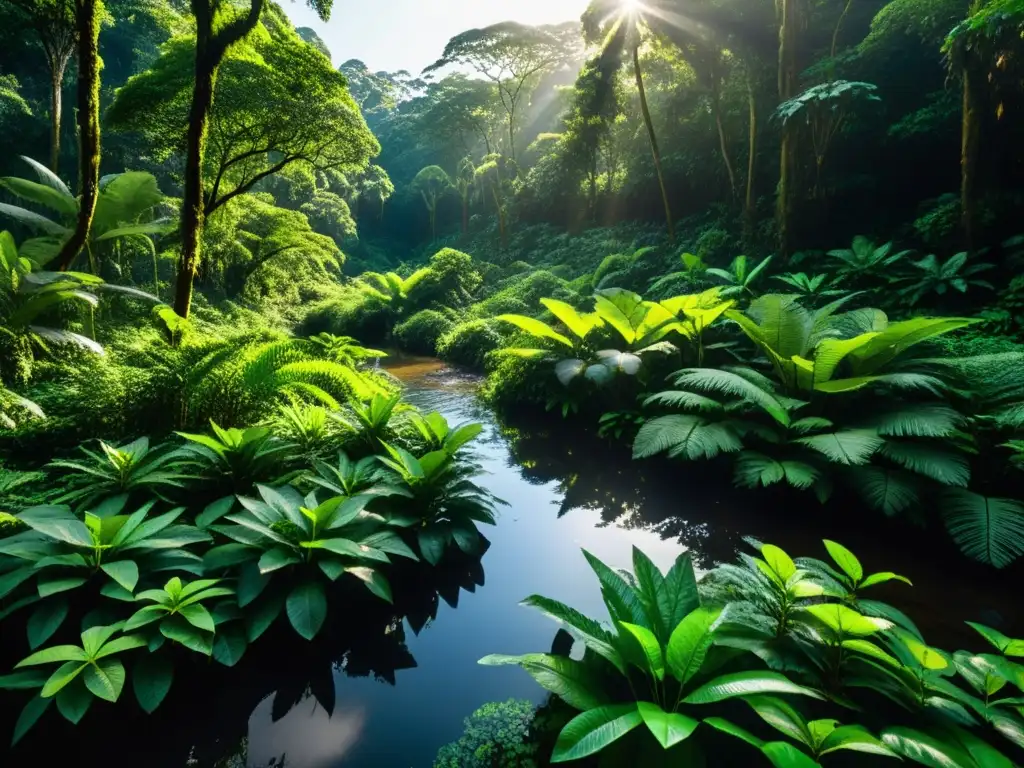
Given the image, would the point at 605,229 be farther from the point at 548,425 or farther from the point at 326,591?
the point at 326,591

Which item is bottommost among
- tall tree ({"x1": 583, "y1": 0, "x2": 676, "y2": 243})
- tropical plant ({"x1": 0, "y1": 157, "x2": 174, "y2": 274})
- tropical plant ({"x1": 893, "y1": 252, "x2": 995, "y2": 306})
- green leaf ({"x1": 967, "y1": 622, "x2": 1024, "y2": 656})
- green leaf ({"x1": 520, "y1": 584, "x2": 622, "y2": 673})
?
green leaf ({"x1": 520, "y1": 584, "x2": 622, "y2": 673})

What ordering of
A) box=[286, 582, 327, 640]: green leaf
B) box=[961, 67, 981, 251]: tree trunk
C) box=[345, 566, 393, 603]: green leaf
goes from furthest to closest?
box=[961, 67, 981, 251]: tree trunk
box=[345, 566, 393, 603]: green leaf
box=[286, 582, 327, 640]: green leaf

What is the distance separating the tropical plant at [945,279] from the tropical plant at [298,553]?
558 centimetres

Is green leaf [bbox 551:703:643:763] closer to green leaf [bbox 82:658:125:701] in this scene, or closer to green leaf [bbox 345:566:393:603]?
green leaf [bbox 345:566:393:603]

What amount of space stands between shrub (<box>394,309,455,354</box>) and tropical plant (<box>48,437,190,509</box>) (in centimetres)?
805

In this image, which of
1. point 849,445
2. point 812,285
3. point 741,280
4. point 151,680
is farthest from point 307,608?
point 741,280

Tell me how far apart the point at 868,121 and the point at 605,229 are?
686cm

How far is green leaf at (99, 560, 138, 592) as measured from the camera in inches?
61.2

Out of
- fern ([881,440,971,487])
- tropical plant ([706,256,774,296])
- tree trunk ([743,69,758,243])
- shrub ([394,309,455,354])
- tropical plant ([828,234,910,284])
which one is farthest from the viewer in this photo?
shrub ([394,309,455,354])

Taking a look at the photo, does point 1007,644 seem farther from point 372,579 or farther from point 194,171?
point 194,171

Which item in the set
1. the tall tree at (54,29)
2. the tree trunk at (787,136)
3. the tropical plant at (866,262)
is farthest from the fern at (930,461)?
the tall tree at (54,29)

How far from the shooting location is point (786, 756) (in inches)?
42.6

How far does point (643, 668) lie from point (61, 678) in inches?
63.7

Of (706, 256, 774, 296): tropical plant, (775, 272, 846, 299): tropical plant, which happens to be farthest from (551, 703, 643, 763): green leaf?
(706, 256, 774, 296): tropical plant
